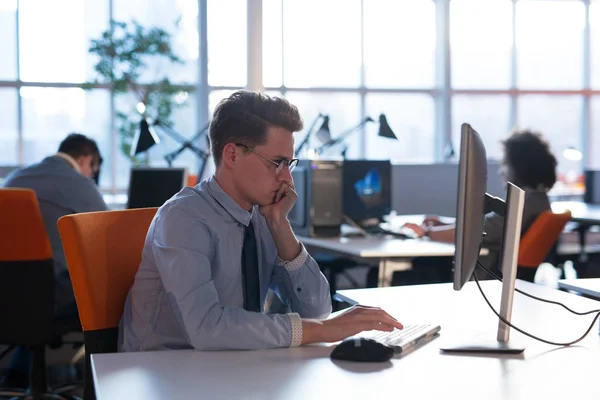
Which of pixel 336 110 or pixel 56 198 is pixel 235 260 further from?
pixel 336 110

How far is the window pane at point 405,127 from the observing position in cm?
882

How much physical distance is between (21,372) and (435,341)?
2.66 meters

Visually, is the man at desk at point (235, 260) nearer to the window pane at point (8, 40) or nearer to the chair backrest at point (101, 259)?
the chair backrest at point (101, 259)

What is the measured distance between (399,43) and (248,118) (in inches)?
294

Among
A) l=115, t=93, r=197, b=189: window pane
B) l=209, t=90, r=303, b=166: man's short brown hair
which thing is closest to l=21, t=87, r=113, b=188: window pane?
l=115, t=93, r=197, b=189: window pane

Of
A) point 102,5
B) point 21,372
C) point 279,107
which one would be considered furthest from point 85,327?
point 102,5

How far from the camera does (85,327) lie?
168 centimetres

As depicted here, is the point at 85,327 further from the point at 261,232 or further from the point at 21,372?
the point at 21,372

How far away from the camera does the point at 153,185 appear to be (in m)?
4.37

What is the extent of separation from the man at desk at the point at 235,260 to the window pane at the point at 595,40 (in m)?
8.35

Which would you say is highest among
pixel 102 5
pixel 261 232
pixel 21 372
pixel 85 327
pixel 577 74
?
pixel 102 5

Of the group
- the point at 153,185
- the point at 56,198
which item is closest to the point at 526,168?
the point at 153,185

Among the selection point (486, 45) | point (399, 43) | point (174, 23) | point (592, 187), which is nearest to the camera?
point (592, 187)

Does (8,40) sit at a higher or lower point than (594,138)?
higher
